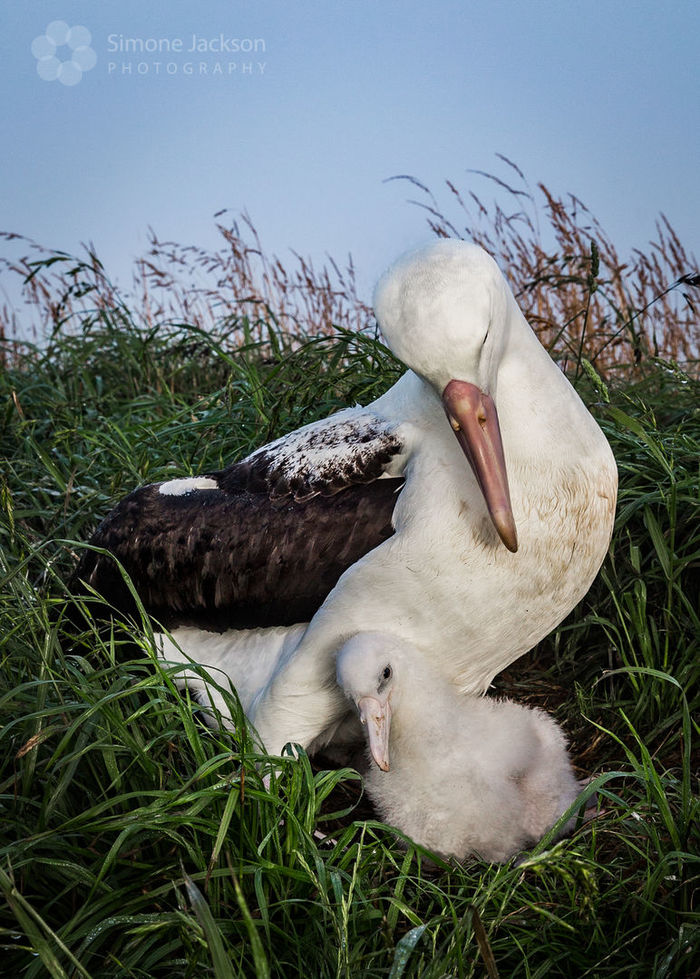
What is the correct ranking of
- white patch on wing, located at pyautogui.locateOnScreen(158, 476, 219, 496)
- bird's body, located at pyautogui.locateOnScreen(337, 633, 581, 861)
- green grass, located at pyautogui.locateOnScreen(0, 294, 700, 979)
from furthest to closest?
white patch on wing, located at pyautogui.locateOnScreen(158, 476, 219, 496)
bird's body, located at pyautogui.locateOnScreen(337, 633, 581, 861)
green grass, located at pyautogui.locateOnScreen(0, 294, 700, 979)

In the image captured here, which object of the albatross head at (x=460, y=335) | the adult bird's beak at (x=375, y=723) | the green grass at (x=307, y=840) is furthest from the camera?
the adult bird's beak at (x=375, y=723)

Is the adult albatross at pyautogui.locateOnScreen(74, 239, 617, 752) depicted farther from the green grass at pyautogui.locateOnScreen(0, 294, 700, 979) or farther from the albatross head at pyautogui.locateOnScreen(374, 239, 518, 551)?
the green grass at pyautogui.locateOnScreen(0, 294, 700, 979)

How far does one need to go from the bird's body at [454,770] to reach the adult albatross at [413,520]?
14 centimetres

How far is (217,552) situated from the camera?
3.20 metres

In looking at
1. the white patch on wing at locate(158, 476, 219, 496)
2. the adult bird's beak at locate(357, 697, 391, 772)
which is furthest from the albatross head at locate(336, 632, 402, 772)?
the white patch on wing at locate(158, 476, 219, 496)

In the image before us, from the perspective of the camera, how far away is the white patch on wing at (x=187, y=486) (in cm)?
336

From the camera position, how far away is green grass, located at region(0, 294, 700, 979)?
2.17m

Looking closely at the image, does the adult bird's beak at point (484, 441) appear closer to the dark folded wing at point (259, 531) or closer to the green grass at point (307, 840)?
the dark folded wing at point (259, 531)

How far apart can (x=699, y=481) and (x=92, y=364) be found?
13.7 feet

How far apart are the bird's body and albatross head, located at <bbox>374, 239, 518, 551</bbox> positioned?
53 centimetres

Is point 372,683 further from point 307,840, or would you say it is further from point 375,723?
point 307,840

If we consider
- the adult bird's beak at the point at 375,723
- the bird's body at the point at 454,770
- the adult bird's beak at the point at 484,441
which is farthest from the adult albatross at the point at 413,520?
the adult bird's beak at the point at 375,723

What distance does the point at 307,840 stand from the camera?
7.79 feet

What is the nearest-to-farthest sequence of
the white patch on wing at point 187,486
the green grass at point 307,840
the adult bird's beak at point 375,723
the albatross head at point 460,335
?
the green grass at point 307,840, the albatross head at point 460,335, the adult bird's beak at point 375,723, the white patch on wing at point 187,486
